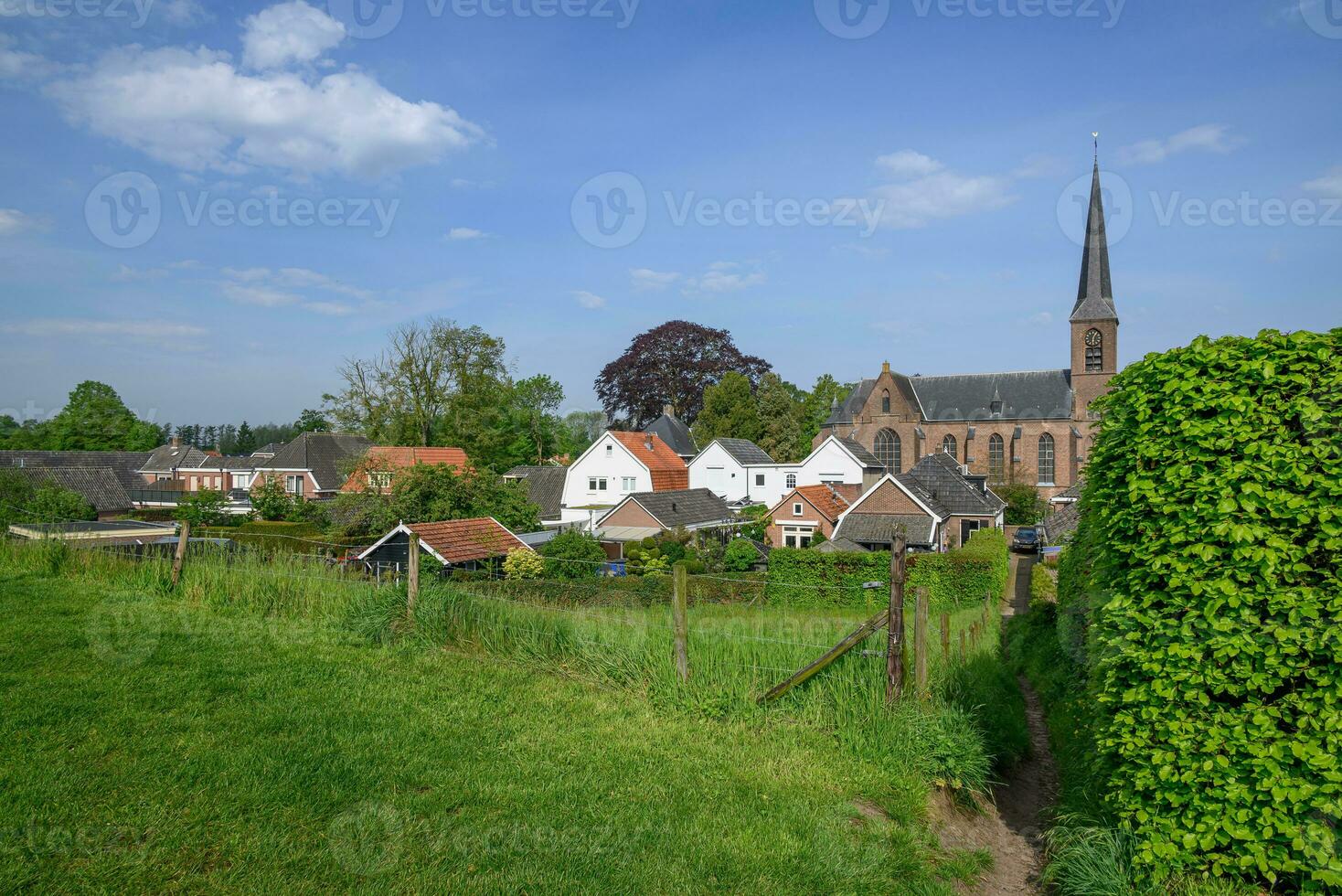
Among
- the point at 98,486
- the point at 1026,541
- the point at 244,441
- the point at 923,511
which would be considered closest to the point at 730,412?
the point at 1026,541

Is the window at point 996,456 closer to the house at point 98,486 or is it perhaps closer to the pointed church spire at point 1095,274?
the pointed church spire at point 1095,274

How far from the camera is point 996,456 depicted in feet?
197

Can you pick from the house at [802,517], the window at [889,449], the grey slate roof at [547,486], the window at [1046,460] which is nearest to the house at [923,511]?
the house at [802,517]

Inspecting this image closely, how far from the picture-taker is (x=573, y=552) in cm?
2500

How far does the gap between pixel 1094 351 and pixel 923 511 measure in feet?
109

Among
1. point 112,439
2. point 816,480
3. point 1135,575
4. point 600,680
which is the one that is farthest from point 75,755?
point 112,439

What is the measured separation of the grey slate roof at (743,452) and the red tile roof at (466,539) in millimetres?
29722

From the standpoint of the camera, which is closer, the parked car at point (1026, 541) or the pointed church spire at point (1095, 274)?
the parked car at point (1026, 541)

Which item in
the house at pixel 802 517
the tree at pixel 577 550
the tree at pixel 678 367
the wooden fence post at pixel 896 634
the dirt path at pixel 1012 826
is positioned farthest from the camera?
the tree at pixel 678 367

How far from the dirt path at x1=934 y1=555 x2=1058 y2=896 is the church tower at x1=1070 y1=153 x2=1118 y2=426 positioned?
2151 inches

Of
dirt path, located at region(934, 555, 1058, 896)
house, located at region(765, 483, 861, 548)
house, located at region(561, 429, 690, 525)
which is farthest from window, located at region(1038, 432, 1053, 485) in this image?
dirt path, located at region(934, 555, 1058, 896)

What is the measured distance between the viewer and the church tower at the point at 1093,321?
184 feet

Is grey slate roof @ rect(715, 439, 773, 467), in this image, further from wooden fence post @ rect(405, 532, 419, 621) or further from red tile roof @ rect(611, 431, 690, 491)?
wooden fence post @ rect(405, 532, 419, 621)

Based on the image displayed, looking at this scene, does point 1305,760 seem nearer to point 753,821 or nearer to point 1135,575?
point 1135,575
